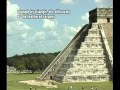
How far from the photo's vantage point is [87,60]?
37.5 meters

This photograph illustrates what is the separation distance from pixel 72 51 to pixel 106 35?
5.24m

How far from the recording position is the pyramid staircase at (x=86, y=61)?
36.5m

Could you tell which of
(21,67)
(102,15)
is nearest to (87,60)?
(102,15)

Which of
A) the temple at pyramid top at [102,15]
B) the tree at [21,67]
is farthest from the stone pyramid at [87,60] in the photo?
the tree at [21,67]

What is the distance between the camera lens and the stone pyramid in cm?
3653

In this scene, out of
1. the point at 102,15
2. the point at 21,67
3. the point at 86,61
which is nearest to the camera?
the point at 86,61

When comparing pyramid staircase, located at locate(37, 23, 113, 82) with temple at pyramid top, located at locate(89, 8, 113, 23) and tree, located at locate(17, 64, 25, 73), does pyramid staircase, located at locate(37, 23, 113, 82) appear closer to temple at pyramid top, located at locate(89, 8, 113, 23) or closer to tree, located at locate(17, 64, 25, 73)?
temple at pyramid top, located at locate(89, 8, 113, 23)

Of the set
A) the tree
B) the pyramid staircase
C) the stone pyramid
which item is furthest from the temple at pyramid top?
the tree

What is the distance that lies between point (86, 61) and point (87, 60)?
0.57ft

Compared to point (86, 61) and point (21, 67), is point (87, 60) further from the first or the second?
point (21, 67)

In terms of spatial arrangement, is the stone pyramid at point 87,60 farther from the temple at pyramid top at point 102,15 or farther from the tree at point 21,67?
the tree at point 21,67

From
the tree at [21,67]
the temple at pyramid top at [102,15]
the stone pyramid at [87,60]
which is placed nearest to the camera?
the stone pyramid at [87,60]
